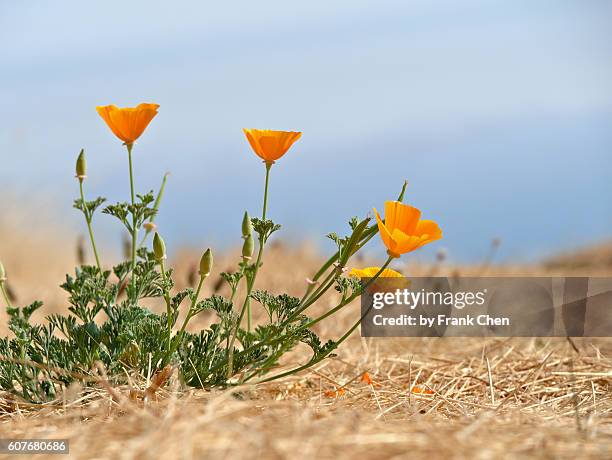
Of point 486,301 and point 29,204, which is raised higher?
point 29,204

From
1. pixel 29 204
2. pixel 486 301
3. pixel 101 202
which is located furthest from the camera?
pixel 29 204

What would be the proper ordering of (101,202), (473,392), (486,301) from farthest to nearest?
(486,301) → (473,392) → (101,202)

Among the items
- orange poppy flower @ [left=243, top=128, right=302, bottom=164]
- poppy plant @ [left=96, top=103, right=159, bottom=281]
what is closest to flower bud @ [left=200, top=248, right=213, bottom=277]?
poppy plant @ [left=96, top=103, right=159, bottom=281]

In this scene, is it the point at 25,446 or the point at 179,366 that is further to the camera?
the point at 179,366

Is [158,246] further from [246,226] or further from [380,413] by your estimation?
[380,413]

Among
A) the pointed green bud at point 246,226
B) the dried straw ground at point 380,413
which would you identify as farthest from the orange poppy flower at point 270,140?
the dried straw ground at point 380,413

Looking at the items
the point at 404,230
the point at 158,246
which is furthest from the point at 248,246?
the point at 404,230

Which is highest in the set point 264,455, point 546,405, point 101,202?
point 101,202

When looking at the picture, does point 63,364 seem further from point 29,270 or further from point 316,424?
point 29,270

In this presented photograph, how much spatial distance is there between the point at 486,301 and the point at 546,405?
1.26 metres

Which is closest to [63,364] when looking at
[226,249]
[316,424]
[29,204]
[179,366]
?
[179,366]

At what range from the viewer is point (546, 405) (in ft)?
7.73

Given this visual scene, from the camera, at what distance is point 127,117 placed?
6.66ft

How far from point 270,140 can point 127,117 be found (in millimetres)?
409
